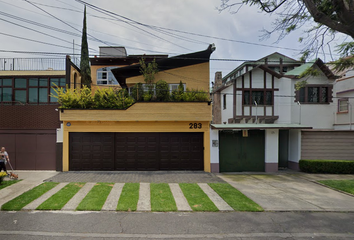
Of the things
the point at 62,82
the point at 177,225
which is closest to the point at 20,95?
the point at 62,82

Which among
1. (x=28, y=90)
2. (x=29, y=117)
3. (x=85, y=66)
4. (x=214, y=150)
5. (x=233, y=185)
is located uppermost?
(x=85, y=66)

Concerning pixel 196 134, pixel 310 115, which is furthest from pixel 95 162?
pixel 310 115

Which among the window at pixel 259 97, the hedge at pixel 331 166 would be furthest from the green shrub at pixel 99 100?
the hedge at pixel 331 166

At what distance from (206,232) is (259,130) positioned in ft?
29.9

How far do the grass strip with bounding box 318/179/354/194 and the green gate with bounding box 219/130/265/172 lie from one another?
3.46 metres

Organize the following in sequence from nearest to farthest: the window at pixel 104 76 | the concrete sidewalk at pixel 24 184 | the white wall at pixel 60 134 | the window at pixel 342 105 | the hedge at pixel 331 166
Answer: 1. the concrete sidewalk at pixel 24 184
2. the white wall at pixel 60 134
3. the hedge at pixel 331 166
4. the window at pixel 342 105
5. the window at pixel 104 76

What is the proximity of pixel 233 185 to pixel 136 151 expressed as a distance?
579 centimetres

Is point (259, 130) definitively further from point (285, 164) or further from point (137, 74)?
point (137, 74)

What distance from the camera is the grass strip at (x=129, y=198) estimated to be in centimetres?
682

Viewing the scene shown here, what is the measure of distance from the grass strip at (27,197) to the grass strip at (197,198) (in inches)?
219

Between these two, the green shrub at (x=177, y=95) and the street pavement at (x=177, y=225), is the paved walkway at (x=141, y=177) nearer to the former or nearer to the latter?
the street pavement at (x=177, y=225)

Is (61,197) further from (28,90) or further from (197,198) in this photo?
(28,90)

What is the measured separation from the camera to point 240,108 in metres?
17.5

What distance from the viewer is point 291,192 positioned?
347 inches
